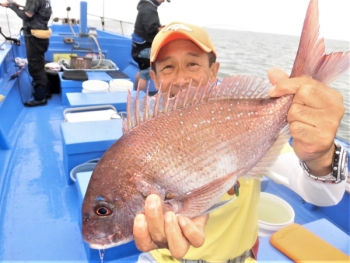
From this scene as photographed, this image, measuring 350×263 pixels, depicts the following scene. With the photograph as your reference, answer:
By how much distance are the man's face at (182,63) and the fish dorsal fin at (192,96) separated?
0.53 meters

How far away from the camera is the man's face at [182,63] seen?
1.90 meters

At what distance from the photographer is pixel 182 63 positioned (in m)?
1.93

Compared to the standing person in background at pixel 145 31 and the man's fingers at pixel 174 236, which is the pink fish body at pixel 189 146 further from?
the standing person in background at pixel 145 31

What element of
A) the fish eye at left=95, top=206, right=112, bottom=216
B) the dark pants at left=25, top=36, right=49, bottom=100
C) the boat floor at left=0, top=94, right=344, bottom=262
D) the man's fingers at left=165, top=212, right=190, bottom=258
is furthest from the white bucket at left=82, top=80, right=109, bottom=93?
the man's fingers at left=165, top=212, right=190, bottom=258

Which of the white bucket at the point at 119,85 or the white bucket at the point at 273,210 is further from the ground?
the white bucket at the point at 119,85

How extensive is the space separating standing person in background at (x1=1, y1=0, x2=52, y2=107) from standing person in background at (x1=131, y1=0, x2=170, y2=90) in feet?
6.08

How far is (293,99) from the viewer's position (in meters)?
1.25

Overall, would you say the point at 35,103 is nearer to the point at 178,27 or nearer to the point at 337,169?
the point at 178,27

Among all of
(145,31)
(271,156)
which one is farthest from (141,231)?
(145,31)

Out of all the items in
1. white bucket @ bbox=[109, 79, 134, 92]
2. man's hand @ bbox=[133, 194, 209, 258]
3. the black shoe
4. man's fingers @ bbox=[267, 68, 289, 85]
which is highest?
man's fingers @ bbox=[267, 68, 289, 85]

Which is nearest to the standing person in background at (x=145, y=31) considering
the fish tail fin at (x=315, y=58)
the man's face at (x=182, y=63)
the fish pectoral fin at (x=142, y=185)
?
the man's face at (x=182, y=63)

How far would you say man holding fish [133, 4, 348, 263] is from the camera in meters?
1.14

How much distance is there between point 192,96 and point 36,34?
555 centimetres

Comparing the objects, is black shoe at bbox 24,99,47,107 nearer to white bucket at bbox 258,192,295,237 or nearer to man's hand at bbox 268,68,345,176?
white bucket at bbox 258,192,295,237
